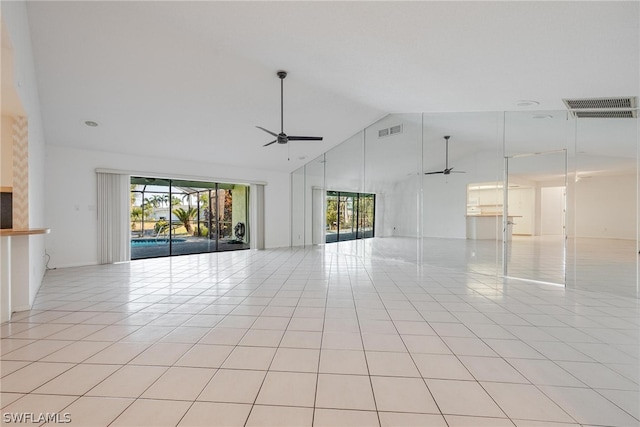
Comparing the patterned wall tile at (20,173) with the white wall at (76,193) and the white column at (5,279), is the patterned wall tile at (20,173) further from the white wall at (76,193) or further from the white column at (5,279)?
the white wall at (76,193)

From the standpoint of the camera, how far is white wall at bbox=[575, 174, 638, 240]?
554 centimetres

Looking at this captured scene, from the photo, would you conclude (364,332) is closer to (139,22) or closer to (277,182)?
(139,22)

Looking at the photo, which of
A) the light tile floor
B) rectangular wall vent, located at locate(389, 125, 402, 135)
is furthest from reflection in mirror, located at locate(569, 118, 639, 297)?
rectangular wall vent, located at locate(389, 125, 402, 135)

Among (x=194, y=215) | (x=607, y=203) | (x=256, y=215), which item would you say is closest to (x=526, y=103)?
(x=607, y=203)

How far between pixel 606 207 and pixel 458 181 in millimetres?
3379

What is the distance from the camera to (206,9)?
3.10 metres

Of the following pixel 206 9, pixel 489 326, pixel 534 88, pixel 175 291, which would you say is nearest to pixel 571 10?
pixel 534 88

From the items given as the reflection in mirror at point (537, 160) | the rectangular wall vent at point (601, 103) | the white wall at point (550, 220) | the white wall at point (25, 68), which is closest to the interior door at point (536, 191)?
the reflection in mirror at point (537, 160)

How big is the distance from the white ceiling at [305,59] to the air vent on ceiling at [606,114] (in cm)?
52

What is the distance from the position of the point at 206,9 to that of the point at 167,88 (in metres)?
2.06

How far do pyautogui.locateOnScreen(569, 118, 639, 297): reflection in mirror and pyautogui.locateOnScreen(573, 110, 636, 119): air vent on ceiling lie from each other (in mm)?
78

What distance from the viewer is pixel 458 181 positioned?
24.9 feet

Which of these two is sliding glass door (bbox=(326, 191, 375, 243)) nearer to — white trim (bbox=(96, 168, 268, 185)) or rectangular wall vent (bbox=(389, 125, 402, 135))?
rectangular wall vent (bbox=(389, 125, 402, 135))

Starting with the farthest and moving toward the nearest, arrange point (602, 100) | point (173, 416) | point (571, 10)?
point (602, 100) → point (571, 10) → point (173, 416)
